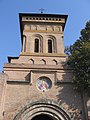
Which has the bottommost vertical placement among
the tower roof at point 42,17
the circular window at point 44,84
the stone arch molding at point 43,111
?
the stone arch molding at point 43,111

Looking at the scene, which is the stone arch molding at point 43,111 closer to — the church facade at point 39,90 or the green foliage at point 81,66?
the church facade at point 39,90

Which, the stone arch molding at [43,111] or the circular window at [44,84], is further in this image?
the circular window at [44,84]

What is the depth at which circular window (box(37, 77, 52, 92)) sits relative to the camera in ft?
62.7

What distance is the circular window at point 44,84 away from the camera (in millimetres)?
19103

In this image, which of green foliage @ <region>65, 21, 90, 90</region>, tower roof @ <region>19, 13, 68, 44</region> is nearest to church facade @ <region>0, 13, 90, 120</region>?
green foliage @ <region>65, 21, 90, 90</region>

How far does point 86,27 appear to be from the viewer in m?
23.6

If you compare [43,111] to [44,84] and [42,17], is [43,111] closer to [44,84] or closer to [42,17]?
[44,84]

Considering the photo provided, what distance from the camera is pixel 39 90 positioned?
18969mm

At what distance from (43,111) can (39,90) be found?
1.86 metres

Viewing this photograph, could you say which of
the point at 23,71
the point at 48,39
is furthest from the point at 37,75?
the point at 48,39

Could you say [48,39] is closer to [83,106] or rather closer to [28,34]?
[28,34]

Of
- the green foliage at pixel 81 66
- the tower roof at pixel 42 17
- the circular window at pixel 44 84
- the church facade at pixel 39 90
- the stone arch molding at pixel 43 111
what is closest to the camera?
the stone arch molding at pixel 43 111

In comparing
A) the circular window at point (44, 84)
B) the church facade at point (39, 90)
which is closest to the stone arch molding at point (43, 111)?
the church facade at point (39, 90)

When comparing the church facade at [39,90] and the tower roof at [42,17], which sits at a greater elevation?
the tower roof at [42,17]
